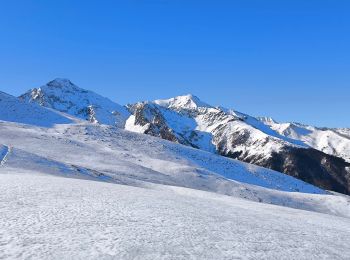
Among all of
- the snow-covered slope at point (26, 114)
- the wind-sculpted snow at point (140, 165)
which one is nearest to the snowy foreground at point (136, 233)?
the wind-sculpted snow at point (140, 165)

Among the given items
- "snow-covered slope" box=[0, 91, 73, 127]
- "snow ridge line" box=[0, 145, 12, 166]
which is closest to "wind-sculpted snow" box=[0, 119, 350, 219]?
"snow ridge line" box=[0, 145, 12, 166]

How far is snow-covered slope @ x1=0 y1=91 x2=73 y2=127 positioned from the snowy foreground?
8208 cm

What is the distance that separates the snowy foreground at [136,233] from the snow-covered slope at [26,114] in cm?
8208

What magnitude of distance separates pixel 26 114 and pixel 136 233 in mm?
97211

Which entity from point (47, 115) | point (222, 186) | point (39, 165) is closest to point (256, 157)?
point (47, 115)

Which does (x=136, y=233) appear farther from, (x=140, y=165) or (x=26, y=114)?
(x=26, y=114)

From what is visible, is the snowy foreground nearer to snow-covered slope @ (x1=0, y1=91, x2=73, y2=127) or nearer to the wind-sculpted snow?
the wind-sculpted snow

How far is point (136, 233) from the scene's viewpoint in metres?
14.6

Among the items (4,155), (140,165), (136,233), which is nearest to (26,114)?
(140,165)

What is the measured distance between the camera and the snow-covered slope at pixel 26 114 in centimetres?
10012

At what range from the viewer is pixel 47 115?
109750mm

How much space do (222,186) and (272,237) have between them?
4434 cm

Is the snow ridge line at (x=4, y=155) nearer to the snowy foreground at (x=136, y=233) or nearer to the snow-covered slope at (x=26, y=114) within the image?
the snowy foreground at (x=136, y=233)

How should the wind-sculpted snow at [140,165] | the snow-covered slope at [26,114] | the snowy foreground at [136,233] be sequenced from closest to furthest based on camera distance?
the snowy foreground at [136,233]
the wind-sculpted snow at [140,165]
the snow-covered slope at [26,114]
